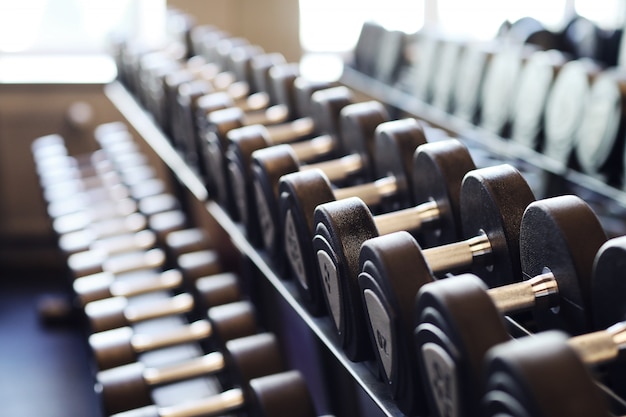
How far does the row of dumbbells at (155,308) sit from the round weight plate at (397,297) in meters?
0.34

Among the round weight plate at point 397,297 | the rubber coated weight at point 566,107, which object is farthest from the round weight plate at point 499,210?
the rubber coated weight at point 566,107

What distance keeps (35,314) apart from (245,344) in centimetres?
148

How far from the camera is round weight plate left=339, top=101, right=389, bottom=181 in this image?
105 centimetres

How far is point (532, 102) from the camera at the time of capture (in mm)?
1690

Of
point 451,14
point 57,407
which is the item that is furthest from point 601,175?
point 451,14

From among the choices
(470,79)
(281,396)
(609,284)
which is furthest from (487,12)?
(609,284)

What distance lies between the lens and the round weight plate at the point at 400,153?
3.00ft

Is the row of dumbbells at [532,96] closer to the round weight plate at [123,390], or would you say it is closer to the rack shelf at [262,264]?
the rack shelf at [262,264]

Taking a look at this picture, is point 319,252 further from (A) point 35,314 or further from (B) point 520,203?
(A) point 35,314

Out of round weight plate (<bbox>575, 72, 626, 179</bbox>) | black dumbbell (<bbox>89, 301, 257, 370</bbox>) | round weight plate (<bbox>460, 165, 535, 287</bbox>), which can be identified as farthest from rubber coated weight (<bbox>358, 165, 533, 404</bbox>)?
round weight plate (<bbox>575, 72, 626, 179</bbox>)

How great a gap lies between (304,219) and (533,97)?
1.00 meters

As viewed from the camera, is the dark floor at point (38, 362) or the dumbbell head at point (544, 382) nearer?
the dumbbell head at point (544, 382)

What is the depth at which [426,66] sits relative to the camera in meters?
2.13

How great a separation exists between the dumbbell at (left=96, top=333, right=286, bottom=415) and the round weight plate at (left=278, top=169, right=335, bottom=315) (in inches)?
8.7
